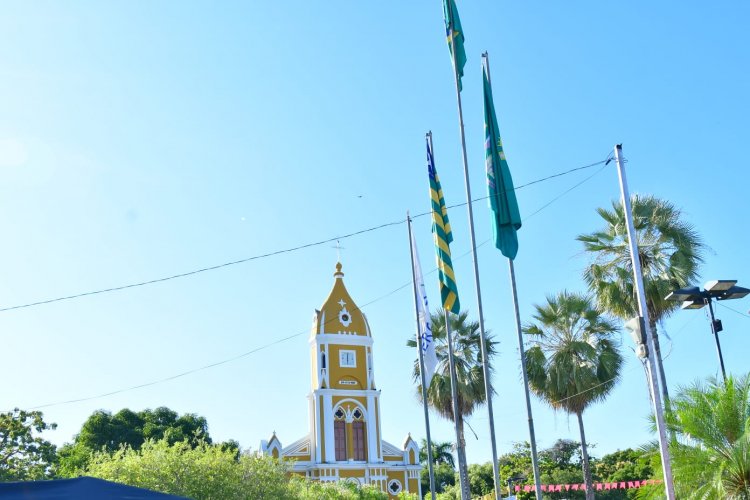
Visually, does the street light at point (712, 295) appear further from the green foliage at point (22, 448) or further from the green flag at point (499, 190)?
the green foliage at point (22, 448)

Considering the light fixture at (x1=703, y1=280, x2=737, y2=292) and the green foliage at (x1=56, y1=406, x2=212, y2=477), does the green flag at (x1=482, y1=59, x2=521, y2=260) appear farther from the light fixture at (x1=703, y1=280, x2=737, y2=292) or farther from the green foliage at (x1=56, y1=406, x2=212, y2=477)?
the green foliage at (x1=56, y1=406, x2=212, y2=477)

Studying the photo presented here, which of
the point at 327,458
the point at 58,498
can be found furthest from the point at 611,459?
the point at 58,498

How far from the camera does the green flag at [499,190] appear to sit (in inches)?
717

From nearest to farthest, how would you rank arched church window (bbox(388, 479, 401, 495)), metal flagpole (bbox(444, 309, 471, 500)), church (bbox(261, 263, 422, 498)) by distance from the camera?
1. metal flagpole (bbox(444, 309, 471, 500))
2. church (bbox(261, 263, 422, 498))
3. arched church window (bbox(388, 479, 401, 495))

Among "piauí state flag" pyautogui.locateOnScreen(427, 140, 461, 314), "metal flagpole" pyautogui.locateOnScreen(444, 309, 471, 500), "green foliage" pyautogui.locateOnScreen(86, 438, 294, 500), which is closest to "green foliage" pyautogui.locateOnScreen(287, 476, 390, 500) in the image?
"green foliage" pyautogui.locateOnScreen(86, 438, 294, 500)

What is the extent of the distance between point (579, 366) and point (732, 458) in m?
13.6

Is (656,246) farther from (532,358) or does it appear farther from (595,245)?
(532,358)

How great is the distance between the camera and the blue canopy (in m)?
8.40

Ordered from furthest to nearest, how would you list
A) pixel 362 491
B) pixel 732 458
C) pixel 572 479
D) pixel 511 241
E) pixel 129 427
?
pixel 129 427 → pixel 572 479 → pixel 362 491 → pixel 511 241 → pixel 732 458

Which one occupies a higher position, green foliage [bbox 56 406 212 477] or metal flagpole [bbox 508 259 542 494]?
green foliage [bbox 56 406 212 477]

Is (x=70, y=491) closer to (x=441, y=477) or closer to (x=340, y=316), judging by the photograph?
(x=340, y=316)

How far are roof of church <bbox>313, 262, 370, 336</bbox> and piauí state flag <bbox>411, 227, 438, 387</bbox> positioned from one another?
33.7 metres

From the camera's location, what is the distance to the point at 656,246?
26.3 meters

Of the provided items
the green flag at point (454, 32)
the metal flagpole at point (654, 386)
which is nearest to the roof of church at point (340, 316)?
the green flag at point (454, 32)
